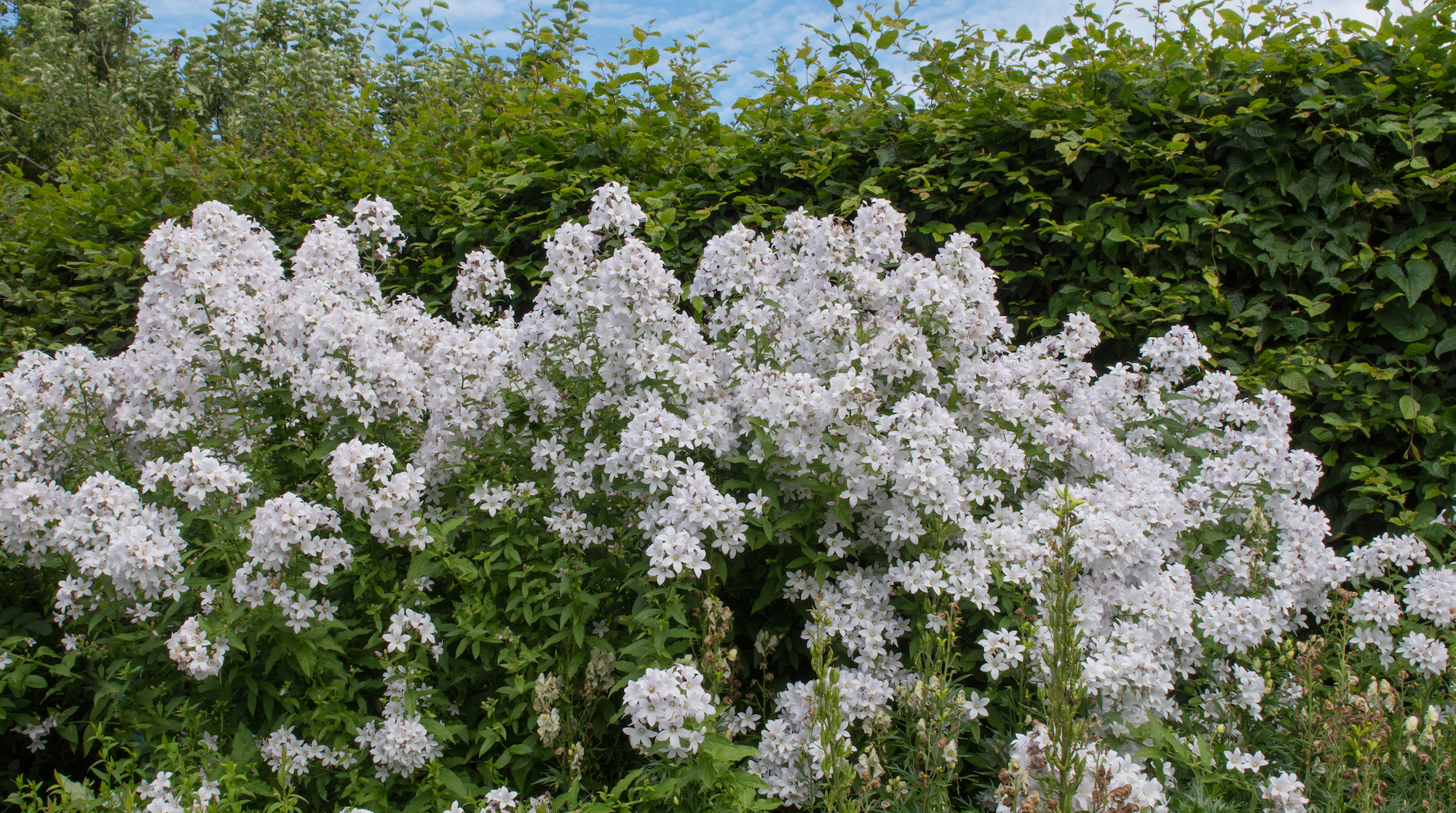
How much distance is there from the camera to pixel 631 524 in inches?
136

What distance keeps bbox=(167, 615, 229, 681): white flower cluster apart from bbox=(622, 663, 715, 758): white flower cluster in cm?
142

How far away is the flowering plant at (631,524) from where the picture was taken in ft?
9.87

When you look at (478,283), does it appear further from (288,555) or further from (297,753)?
(297,753)

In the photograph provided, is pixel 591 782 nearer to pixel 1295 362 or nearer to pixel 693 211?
pixel 693 211

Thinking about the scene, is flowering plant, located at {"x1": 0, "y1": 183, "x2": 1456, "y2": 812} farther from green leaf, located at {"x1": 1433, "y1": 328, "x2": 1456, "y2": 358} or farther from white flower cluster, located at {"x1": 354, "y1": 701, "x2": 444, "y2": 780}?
green leaf, located at {"x1": 1433, "y1": 328, "x2": 1456, "y2": 358}

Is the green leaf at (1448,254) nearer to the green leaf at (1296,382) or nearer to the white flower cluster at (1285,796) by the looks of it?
the green leaf at (1296,382)

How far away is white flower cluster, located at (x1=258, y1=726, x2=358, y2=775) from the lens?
3.10m

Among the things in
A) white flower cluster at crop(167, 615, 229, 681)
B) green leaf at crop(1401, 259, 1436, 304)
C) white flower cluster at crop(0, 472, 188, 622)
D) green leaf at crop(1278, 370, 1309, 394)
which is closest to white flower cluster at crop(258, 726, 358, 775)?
white flower cluster at crop(167, 615, 229, 681)

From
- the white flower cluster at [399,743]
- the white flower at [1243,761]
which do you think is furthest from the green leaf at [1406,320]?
the white flower cluster at [399,743]

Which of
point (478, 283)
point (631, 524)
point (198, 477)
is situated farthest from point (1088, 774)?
point (478, 283)

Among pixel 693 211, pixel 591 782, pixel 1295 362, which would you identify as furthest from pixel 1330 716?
pixel 693 211

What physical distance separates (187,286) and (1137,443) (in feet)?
14.5

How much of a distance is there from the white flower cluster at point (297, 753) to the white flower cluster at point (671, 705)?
45.3 inches

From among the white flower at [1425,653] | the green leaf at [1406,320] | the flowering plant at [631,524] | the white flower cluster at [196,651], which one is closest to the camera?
the white flower cluster at [196,651]
